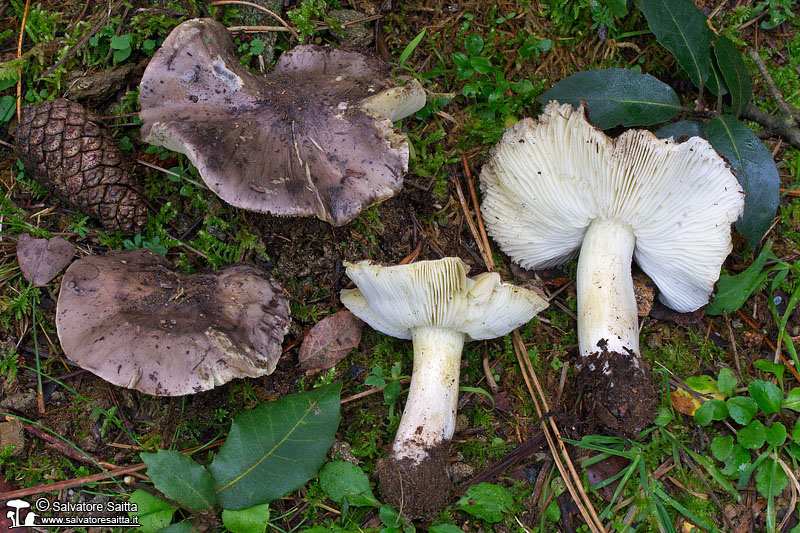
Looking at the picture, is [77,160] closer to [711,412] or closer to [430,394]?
[430,394]

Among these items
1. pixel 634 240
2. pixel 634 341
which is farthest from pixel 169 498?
pixel 634 240

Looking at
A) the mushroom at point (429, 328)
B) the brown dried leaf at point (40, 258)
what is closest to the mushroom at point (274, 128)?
the mushroom at point (429, 328)

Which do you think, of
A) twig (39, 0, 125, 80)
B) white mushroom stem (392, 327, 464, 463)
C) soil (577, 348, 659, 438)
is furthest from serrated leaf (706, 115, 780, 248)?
twig (39, 0, 125, 80)

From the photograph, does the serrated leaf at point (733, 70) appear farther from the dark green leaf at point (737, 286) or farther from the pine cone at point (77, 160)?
the pine cone at point (77, 160)

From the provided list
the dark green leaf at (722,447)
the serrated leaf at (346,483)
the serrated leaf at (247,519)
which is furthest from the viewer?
the dark green leaf at (722,447)

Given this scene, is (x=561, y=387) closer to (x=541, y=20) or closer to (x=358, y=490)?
(x=358, y=490)

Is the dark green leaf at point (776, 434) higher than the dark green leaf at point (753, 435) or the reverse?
higher
